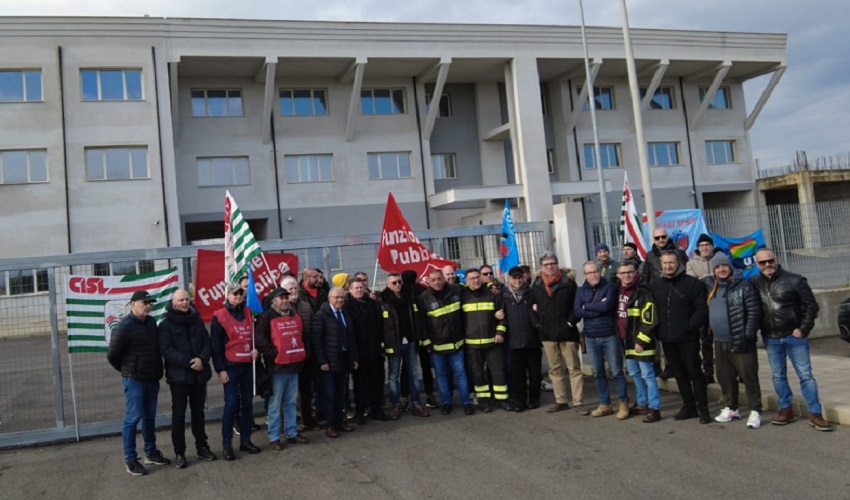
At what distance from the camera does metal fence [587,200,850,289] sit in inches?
557

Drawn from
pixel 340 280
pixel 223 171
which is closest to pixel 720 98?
pixel 223 171

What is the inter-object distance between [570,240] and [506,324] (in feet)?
14.6

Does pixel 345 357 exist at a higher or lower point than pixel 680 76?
lower

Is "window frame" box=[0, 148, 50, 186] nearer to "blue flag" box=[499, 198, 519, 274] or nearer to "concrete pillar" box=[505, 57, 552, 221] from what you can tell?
"concrete pillar" box=[505, 57, 552, 221]

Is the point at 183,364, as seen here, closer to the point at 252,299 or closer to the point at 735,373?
the point at 252,299

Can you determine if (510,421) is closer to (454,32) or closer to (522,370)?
(522,370)

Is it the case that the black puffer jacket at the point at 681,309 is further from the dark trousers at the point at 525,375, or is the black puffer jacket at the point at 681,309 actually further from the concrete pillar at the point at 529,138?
the concrete pillar at the point at 529,138

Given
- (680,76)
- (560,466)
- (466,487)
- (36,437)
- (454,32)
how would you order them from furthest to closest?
(680,76) < (454,32) < (36,437) < (560,466) < (466,487)

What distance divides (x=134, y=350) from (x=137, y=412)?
0.64m

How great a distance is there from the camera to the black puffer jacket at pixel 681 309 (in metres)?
7.23

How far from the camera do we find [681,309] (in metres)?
7.25

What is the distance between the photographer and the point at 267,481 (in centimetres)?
614

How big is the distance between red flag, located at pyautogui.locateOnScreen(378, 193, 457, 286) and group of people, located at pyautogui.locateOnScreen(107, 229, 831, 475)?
0.38 metres

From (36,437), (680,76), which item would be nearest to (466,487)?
(36,437)
